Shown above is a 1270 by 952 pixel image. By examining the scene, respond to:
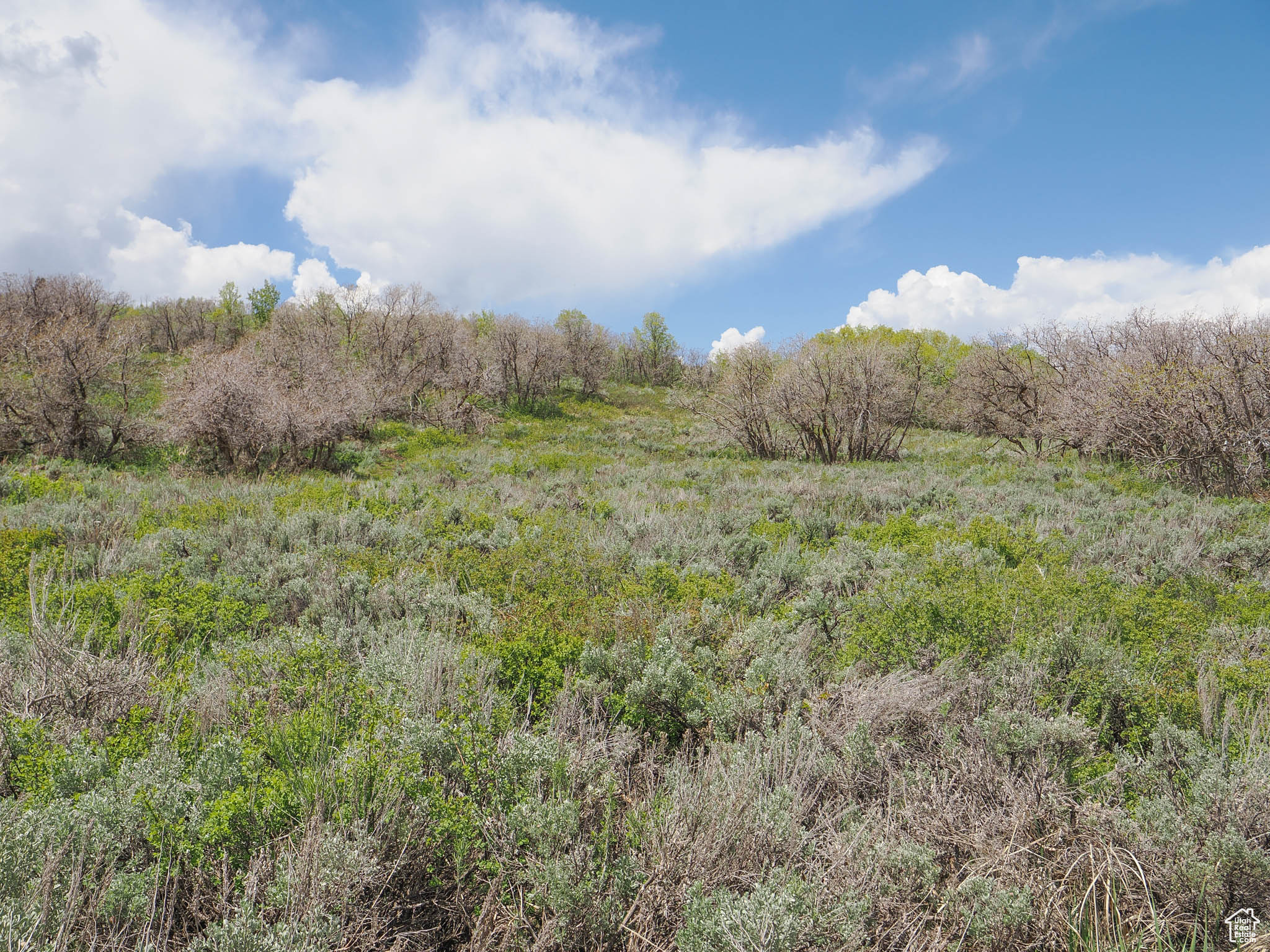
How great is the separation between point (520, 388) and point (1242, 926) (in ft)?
118

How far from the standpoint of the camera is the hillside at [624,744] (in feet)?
6.08

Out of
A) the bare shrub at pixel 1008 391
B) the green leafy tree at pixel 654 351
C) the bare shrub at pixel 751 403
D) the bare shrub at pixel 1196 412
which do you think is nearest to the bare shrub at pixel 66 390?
the bare shrub at pixel 751 403

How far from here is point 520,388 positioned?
3591cm

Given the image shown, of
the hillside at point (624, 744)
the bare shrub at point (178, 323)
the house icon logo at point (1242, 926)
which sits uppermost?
the bare shrub at point (178, 323)

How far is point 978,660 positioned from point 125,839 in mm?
4262

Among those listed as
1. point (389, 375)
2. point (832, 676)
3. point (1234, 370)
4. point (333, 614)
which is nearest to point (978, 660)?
point (832, 676)

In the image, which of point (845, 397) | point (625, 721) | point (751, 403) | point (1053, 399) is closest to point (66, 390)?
point (625, 721)

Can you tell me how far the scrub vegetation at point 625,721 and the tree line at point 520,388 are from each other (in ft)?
11.9

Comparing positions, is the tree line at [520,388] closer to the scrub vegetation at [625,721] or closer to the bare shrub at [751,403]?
the bare shrub at [751,403]

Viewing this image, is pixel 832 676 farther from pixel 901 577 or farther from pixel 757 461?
pixel 757 461

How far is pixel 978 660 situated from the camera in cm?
365

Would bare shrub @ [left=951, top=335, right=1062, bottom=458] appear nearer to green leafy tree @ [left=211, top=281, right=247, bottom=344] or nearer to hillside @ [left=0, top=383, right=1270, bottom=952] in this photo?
hillside @ [left=0, top=383, right=1270, bottom=952]

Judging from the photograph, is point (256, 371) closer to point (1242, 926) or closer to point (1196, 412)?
point (1242, 926)

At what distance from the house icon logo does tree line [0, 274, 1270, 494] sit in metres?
12.0
